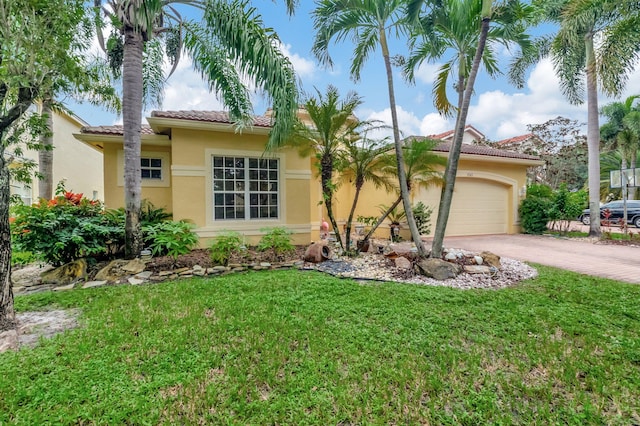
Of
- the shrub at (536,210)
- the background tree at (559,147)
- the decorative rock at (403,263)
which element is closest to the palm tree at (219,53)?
the decorative rock at (403,263)

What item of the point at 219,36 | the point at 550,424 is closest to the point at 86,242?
the point at 219,36

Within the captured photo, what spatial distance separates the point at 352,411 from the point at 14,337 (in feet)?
13.7

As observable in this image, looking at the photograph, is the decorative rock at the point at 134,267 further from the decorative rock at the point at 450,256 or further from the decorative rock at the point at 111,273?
the decorative rock at the point at 450,256

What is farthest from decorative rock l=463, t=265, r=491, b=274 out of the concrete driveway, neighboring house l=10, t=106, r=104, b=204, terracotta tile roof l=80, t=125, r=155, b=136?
neighboring house l=10, t=106, r=104, b=204

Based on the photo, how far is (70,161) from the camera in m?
15.3

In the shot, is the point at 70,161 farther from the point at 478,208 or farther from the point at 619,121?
the point at 619,121

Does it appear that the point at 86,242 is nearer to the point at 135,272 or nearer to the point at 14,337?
the point at 135,272

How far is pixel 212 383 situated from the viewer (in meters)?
2.71

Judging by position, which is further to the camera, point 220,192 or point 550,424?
point 220,192

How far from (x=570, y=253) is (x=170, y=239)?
1200 centimetres

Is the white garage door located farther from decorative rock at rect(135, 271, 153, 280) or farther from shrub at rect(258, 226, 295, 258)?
decorative rock at rect(135, 271, 153, 280)

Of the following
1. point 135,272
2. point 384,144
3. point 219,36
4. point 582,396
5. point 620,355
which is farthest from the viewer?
point 384,144

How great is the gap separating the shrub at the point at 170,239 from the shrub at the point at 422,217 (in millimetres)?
8406

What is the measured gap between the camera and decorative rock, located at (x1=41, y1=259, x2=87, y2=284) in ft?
20.2
